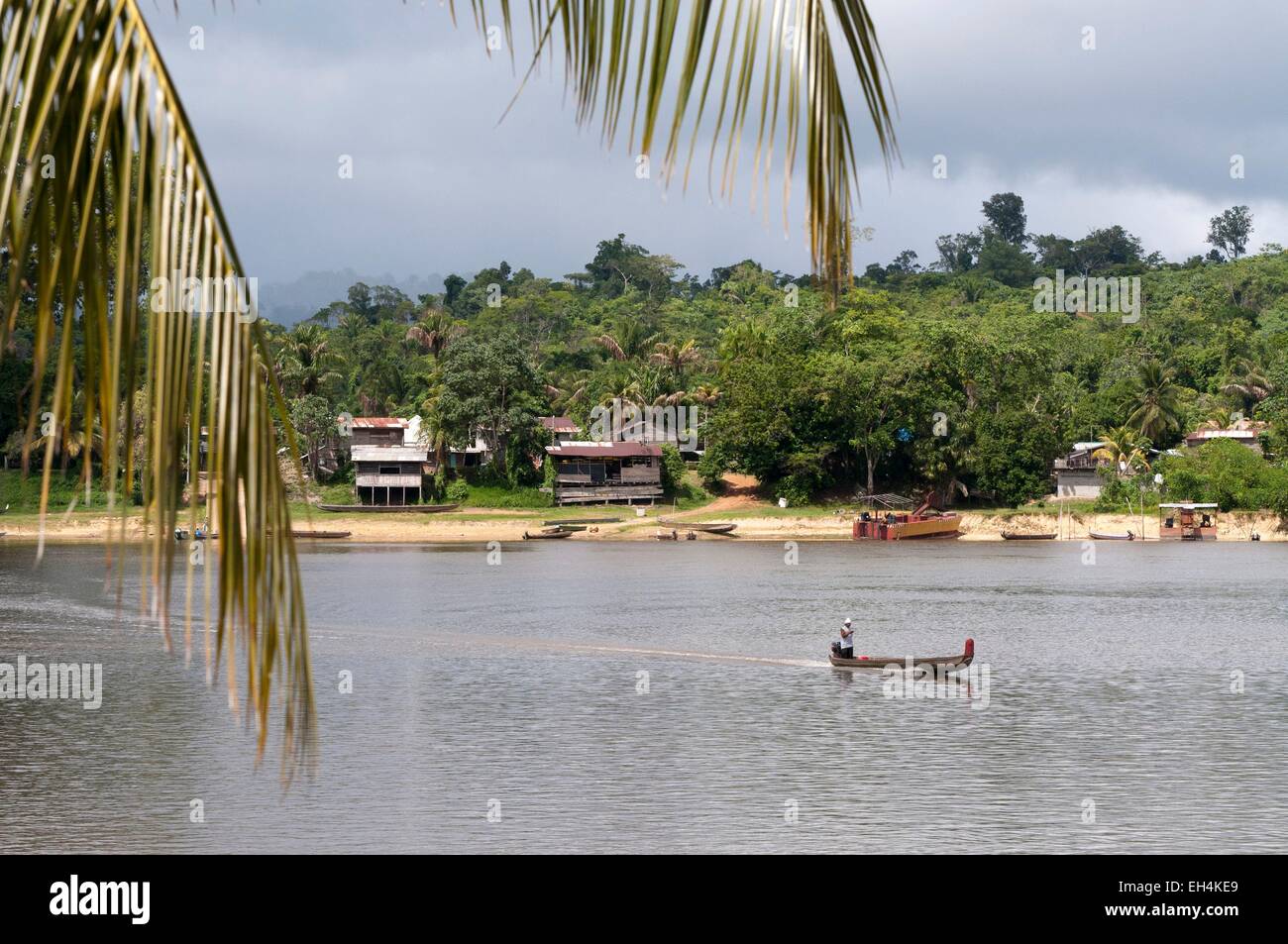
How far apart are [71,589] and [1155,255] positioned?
161m

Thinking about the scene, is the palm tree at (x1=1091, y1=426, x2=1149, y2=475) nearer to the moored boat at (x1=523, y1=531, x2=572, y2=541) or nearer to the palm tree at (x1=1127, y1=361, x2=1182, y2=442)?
the palm tree at (x1=1127, y1=361, x2=1182, y2=442)

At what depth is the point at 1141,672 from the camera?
36062 millimetres

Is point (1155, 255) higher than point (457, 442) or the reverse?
higher

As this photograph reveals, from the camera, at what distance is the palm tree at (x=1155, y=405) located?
8662 centimetres

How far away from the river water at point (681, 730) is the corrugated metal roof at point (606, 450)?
26.2 m

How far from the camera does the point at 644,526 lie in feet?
266

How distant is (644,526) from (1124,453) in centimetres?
2949

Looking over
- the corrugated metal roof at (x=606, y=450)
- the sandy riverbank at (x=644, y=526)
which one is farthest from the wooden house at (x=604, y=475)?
the sandy riverbank at (x=644, y=526)

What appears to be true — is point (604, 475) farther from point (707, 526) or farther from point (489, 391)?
point (489, 391)

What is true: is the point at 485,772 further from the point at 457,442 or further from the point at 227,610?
the point at 457,442
